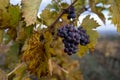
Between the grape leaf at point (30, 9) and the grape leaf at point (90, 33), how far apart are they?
39cm

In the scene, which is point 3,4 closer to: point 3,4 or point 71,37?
point 3,4

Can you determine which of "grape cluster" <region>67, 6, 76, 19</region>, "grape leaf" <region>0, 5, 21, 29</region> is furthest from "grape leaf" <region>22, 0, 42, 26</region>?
"grape cluster" <region>67, 6, 76, 19</region>

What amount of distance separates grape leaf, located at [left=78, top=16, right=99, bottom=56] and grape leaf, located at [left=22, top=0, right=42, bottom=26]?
39 centimetres

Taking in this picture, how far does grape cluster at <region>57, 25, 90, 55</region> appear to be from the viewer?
124cm

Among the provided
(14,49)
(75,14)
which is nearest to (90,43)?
(75,14)

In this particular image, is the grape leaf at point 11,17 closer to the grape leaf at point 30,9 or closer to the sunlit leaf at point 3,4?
the sunlit leaf at point 3,4

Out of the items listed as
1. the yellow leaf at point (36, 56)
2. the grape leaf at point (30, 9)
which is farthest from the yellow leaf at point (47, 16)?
the grape leaf at point (30, 9)

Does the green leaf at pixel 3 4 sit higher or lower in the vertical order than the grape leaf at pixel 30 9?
higher

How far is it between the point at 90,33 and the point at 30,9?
1.41 ft

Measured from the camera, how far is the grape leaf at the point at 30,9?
103cm

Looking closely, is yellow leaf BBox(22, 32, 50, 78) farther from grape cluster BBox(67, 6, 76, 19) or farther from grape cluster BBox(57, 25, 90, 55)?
grape cluster BBox(67, 6, 76, 19)

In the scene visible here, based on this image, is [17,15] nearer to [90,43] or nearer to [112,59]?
[90,43]

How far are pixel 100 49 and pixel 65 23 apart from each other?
5763 millimetres

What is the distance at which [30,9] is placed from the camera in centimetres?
104
